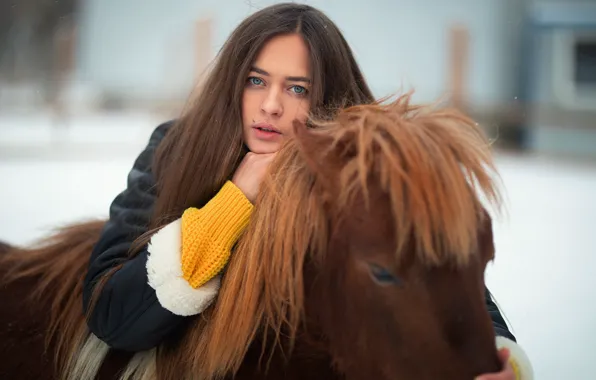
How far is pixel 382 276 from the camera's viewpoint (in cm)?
92

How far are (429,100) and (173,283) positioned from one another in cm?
740

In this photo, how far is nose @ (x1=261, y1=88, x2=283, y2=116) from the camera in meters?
1.26

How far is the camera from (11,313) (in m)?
1.44

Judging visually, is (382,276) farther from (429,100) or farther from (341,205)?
(429,100)

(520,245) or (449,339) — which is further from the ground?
(449,339)

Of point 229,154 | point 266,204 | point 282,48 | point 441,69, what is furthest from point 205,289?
point 441,69

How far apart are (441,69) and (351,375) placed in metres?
8.52

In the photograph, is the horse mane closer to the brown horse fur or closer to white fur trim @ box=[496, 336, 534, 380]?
the brown horse fur

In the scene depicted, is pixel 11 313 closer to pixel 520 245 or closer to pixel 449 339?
pixel 449 339

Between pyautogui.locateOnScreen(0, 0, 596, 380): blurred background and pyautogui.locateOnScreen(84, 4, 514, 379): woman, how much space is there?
9.9 inches

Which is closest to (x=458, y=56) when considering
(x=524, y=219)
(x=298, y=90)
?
(x=524, y=219)

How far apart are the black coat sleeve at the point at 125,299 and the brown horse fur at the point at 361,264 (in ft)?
0.27

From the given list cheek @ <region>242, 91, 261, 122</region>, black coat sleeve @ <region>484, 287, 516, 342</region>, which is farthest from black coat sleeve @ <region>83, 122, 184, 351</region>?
black coat sleeve @ <region>484, 287, 516, 342</region>

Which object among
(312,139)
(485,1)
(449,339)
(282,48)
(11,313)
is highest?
(485,1)
